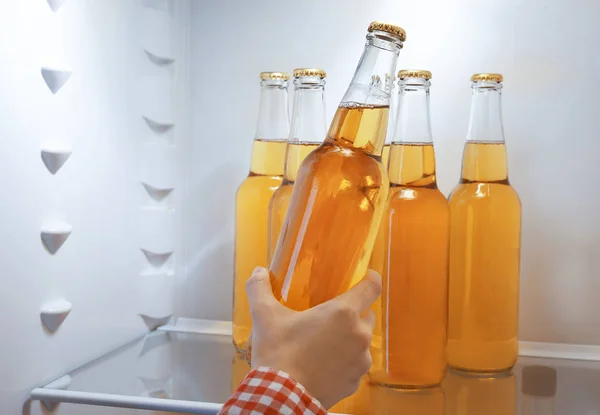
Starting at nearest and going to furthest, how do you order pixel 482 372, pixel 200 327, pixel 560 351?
pixel 482 372
pixel 560 351
pixel 200 327

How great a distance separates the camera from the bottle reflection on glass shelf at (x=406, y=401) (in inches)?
26.5

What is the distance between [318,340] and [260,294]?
59 mm

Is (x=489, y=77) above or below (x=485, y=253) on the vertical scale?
above

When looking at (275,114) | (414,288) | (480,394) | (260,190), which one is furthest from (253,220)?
(480,394)

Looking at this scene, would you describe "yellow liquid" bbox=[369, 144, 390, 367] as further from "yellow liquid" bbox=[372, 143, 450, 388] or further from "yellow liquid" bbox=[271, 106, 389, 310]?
"yellow liquid" bbox=[271, 106, 389, 310]

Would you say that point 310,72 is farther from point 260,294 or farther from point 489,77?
point 260,294

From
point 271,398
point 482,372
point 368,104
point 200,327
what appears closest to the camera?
point 271,398

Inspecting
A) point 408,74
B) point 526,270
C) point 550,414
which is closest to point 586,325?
point 526,270

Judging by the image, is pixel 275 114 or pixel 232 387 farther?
pixel 275 114

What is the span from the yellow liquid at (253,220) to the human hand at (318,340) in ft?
1.12

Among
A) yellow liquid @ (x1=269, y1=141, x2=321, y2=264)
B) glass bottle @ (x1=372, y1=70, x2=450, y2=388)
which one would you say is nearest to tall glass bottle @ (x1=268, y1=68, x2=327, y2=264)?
yellow liquid @ (x1=269, y1=141, x2=321, y2=264)

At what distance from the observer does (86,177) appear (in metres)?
0.79

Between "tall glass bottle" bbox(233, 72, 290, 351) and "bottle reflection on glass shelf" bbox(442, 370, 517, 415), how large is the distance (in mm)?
270

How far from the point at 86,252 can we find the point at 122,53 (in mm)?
262
